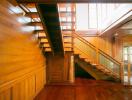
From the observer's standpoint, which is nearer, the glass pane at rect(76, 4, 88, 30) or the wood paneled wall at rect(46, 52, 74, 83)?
the wood paneled wall at rect(46, 52, 74, 83)

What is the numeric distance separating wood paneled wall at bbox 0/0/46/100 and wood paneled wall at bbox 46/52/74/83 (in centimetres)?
307

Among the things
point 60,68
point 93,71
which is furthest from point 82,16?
point 60,68

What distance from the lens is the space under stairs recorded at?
8797mm

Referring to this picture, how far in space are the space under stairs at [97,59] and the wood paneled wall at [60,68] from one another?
79 cm

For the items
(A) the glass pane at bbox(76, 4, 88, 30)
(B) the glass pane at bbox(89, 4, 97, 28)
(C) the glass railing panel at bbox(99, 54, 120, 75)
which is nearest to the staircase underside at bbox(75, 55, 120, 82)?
(C) the glass railing panel at bbox(99, 54, 120, 75)

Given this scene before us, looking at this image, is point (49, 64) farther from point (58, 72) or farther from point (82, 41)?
point (82, 41)

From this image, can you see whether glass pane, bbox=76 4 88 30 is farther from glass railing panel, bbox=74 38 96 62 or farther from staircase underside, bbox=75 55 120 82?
staircase underside, bbox=75 55 120 82

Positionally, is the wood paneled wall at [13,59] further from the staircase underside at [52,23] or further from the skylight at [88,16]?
the skylight at [88,16]

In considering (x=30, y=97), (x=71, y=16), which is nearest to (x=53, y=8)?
(x=71, y=16)

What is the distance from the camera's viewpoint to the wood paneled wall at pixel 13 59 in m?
3.36

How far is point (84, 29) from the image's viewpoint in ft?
37.0

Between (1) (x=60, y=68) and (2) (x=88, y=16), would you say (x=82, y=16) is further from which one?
(1) (x=60, y=68)

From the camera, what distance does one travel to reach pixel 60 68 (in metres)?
8.37

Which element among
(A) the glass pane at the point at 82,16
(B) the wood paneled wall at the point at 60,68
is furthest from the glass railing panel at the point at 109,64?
(A) the glass pane at the point at 82,16
